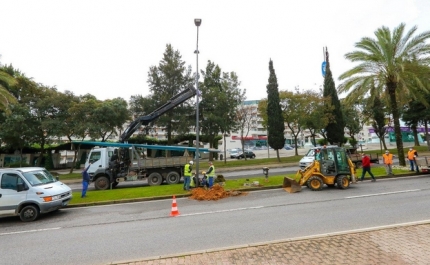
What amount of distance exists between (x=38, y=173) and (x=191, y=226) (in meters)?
7.42

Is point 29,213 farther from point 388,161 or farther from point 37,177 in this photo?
point 388,161

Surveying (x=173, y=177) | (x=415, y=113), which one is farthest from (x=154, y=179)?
(x=415, y=113)

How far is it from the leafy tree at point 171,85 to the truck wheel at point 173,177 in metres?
16.4

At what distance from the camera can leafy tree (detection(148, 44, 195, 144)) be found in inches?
1310

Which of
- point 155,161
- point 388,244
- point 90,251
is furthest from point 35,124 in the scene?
point 388,244

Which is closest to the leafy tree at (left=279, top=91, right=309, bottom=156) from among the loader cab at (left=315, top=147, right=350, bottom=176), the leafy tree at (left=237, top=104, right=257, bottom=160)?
the leafy tree at (left=237, top=104, right=257, bottom=160)

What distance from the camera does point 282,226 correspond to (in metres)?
6.69

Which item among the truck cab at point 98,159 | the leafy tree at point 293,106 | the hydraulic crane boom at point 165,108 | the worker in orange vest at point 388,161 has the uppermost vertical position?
the leafy tree at point 293,106

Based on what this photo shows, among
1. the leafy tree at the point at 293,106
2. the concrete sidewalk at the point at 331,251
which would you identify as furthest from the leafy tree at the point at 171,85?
the concrete sidewalk at the point at 331,251

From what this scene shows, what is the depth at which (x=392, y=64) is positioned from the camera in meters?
17.2

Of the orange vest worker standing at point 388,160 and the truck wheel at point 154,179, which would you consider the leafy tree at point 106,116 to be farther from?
the orange vest worker standing at point 388,160

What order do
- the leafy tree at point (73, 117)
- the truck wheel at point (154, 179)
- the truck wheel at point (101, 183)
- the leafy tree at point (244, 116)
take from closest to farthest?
1. the truck wheel at point (101, 183)
2. the truck wheel at point (154, 179)
3. the leafy tree at point (73, 117)
4. the leafy tree at point (244, 116)

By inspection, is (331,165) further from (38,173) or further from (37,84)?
(37,84)

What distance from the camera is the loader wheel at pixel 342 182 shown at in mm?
12195
